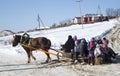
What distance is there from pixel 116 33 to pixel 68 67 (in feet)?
33.2

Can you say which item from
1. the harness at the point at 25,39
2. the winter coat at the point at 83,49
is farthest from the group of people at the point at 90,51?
the harness at the point at 25,39

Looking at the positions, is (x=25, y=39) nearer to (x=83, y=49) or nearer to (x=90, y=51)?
(x=83, y=49)

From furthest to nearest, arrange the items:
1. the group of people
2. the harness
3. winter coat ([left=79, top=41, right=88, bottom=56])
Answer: the harness → winter coat ([left=79, top=41, right=88, bottom=56]) → the group of people

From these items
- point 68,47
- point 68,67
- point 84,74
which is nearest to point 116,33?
point 68,47

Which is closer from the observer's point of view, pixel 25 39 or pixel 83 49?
pixel 83 49

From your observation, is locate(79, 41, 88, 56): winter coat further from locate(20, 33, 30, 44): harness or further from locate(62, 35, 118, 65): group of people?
locate(20, 33, 30, 44): harness

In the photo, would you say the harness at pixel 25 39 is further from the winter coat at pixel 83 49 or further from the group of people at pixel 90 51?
the winter coat at pixel 83 49

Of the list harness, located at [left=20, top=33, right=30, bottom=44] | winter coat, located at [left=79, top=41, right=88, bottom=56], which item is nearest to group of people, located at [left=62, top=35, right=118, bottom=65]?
winter coat, located at [left=79, top=41, right=88, bottom=56]

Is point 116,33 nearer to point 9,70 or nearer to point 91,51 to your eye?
point 91,51

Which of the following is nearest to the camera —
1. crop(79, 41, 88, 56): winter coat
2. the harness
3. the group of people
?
the group of people

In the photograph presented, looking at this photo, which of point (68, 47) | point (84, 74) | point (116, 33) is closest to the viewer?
point (84, 74)

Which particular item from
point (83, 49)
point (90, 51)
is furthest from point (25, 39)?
point (90, 51)

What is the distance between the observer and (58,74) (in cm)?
1157

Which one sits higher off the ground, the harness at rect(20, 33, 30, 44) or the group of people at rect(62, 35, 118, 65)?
the harness at rect(20, 33, 30, 44)
